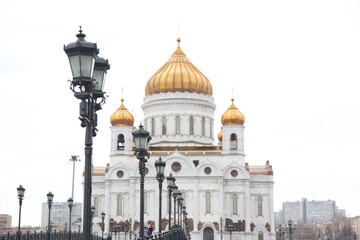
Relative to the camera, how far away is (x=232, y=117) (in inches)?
2345

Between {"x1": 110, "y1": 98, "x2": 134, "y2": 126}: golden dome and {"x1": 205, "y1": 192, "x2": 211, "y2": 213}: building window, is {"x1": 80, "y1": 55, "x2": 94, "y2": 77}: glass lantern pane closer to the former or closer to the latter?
{"x1": 205, "y1": 192, "x2": 211, "y2": 213}: building window

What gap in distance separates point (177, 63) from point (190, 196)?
1612 centimetres

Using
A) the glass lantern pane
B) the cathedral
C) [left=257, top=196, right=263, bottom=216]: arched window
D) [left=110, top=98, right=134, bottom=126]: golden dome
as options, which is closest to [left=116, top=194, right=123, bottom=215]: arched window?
the cathedral

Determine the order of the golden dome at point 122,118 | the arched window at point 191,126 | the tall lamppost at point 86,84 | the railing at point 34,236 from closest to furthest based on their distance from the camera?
the tall lamppost at point 86,84
the railing at point 34,236
the golden dome at point 122,118
the arched window at point 191,126

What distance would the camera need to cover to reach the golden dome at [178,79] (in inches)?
2483

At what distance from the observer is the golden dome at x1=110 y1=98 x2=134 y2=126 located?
6019 cm

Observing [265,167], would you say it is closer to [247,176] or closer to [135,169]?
[247,176]

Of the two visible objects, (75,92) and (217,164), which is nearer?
(75,92)

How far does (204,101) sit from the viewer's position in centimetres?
6334

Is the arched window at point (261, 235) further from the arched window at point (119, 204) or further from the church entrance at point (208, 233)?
the arched window at point (119, 204)

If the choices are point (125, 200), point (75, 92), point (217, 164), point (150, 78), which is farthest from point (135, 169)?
point (75, 92)

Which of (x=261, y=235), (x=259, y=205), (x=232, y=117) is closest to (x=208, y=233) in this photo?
(x=261, y=235)

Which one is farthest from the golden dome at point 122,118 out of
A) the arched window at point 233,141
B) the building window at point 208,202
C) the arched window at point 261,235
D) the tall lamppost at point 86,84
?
the tall lamppost at point 86,84

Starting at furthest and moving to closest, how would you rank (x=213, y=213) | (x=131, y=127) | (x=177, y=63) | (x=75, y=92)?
(x=177, y=63), (x=131, y=127), (x=213, y=213), (x=75, y=92)
